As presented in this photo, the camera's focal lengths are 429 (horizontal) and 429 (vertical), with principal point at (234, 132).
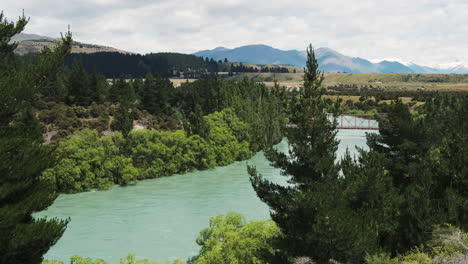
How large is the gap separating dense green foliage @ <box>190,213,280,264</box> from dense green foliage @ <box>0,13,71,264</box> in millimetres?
14153

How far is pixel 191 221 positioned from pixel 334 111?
112 ft

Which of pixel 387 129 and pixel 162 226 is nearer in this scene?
pixel 387 129

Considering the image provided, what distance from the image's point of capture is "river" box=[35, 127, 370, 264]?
43.7 m

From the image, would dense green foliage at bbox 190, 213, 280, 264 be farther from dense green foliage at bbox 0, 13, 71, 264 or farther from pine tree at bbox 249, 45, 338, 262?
dense green foliage at bbox 0, 13, 71, 264

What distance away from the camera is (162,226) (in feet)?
167

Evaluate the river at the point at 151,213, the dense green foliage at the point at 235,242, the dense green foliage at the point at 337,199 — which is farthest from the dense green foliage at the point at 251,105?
the dense green foliage at the point at 337,199

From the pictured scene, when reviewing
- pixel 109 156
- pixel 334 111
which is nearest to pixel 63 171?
pixel 109 156

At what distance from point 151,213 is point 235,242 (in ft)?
88.6

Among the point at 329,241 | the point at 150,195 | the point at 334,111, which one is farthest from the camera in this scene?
the point at 150,195

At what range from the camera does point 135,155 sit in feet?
258

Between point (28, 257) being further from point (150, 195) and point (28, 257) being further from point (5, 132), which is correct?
point (150, 195)

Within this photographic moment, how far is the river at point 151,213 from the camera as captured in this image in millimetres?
43719

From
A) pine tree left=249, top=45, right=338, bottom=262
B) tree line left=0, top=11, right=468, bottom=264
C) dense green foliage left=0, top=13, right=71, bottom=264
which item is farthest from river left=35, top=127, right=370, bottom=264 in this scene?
dense green foliage left=0, top=13, right=71, bottom=264

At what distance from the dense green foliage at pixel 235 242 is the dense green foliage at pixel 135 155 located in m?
31.3
